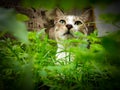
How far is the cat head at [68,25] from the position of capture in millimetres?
3201

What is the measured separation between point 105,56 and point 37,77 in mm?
351

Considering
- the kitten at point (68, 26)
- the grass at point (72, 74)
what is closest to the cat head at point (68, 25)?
the kitten at point (68, 26)

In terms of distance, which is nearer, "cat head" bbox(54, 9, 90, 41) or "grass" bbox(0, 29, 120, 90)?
"grass" bbox(0, 29, 120, 90)

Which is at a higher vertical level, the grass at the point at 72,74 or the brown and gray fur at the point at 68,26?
the brown and gray fur at the point at 68,26

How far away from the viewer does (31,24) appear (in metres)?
3.44

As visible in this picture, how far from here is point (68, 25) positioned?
315 centimetres

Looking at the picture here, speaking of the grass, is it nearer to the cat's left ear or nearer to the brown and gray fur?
the brown and gray fur

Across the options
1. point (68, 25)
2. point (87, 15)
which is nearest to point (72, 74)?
point (68, 25)

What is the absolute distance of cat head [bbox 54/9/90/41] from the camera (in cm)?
320

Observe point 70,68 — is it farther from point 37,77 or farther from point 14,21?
point 14,21

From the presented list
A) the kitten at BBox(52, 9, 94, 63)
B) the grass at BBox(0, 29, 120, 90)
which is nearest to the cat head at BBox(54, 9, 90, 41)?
the kitten at BBox(52, 9, 94, 63)

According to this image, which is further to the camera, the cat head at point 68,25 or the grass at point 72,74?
the cat head at point 68,25

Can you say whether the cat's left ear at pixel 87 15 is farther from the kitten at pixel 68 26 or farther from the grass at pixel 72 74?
the grass at pixel 72 74

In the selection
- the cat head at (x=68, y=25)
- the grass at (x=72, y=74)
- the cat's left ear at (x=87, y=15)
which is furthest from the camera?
the cat's left ear at (x=87, y=15)
